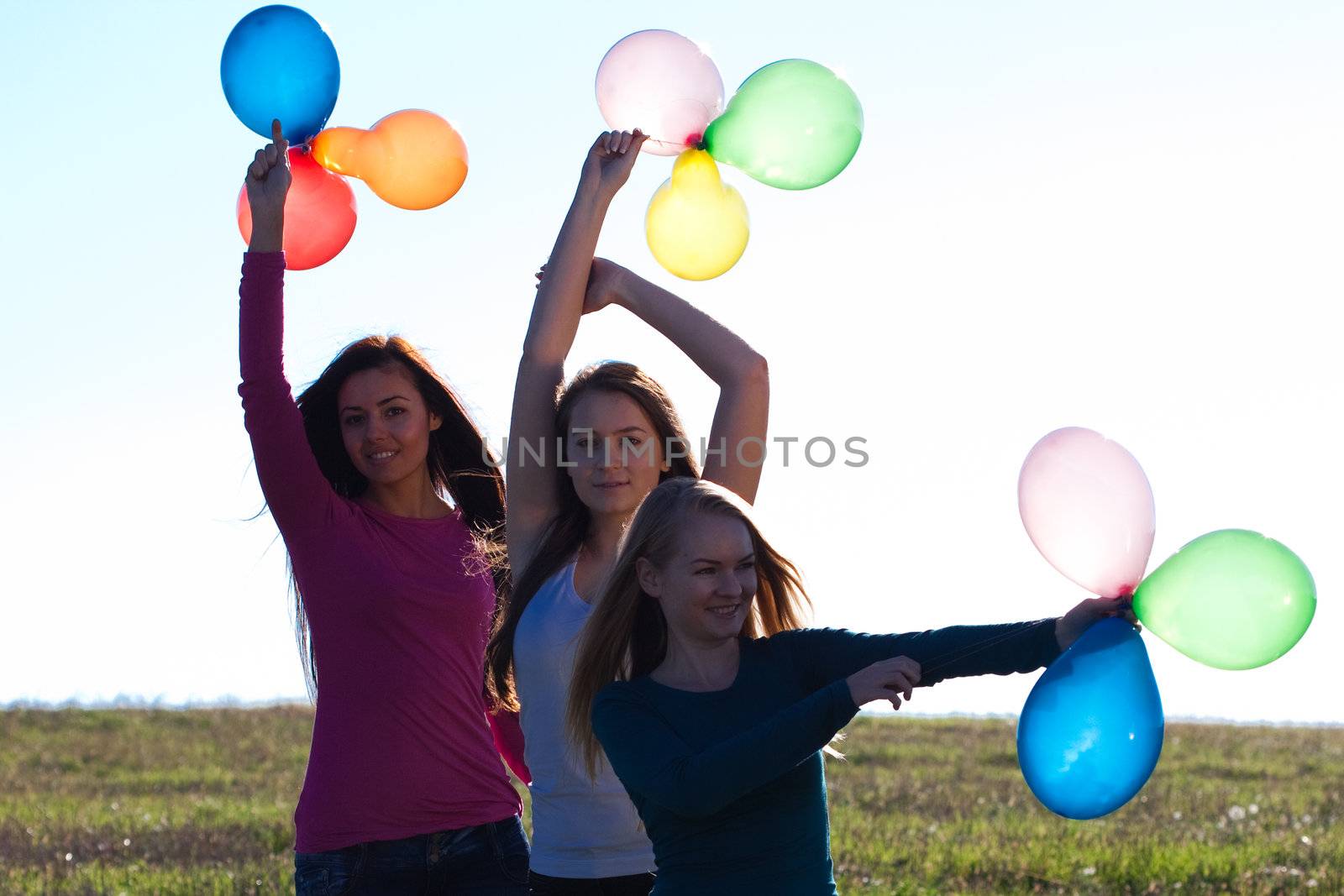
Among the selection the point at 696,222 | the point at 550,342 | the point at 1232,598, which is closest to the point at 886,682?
the point at 1232,598

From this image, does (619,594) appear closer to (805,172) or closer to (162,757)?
(805,172)

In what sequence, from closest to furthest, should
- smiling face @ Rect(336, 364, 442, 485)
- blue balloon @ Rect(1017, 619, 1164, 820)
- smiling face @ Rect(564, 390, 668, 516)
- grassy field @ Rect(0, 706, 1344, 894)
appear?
1. blue balloon @ Rect(1017, 619, 1164, 820)
2. smiling face @ Rect(564, 390, 668, 516)
3. smiling face @ Rect(336, 364, 442, 485)
4. grassy field @ Rect(0, 706, 1344, 894)

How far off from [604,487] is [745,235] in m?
1.02

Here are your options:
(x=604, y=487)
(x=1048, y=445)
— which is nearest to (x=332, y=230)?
(x=604, y=487)

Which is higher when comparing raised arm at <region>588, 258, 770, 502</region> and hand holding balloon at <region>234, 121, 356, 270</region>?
hand holding balloon at <region>234, 121, 356, 270</region>

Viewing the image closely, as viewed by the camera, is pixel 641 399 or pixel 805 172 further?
pixel 805 172

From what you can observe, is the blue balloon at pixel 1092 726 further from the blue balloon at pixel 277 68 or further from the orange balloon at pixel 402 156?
the blue balloon at pixel 277 68

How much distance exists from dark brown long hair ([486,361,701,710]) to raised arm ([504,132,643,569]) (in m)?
0.04

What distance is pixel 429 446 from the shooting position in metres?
3.88

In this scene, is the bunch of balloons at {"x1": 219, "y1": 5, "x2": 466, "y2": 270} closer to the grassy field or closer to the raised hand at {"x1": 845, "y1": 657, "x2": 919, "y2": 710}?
the raised hand at {"x1": 845, "y1": 657, "x2": 919, "y2": 710}

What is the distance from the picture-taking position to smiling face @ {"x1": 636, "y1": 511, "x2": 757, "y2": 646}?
2662mm

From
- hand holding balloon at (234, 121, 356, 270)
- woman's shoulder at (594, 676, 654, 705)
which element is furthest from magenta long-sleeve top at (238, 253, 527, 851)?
woman's shoulder at (594, 676, 654, 705)

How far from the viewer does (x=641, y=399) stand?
3195 mm

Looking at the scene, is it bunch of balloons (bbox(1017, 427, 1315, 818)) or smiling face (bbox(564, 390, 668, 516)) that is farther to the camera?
smiling face (bbox(564, 390, 668, 516))
